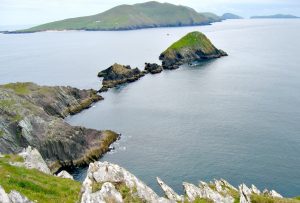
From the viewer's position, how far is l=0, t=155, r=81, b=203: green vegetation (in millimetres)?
31183

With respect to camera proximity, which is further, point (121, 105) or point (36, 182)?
point (121, 105)

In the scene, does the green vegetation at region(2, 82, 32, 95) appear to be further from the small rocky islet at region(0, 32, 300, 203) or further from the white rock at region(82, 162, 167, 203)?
the white rock at region(82, 162, 167, 203)

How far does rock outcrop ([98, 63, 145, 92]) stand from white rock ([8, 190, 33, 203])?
441 ft

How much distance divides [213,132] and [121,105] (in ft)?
151

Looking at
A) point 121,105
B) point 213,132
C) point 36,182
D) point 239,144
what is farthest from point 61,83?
point 36,182

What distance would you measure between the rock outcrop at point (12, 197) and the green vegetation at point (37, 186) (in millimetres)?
622

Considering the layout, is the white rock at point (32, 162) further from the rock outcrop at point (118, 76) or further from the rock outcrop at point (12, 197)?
the rock outcrop at point (118, 76)

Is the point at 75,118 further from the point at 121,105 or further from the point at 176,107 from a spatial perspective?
the point at 176,107

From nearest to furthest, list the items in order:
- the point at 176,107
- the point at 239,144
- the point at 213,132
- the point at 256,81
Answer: the point at 239,144
the point at 213,132
the point at 176,107
the point at 256,81

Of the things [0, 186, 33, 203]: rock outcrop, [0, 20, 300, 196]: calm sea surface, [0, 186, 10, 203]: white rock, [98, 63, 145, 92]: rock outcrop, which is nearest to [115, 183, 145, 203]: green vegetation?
[0, 186, 33, 203]: rock outcrop

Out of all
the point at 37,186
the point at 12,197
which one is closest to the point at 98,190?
the point at 12,197

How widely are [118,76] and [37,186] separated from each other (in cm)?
14346

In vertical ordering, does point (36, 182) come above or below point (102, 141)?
above

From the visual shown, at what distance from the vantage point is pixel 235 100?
131 metres
